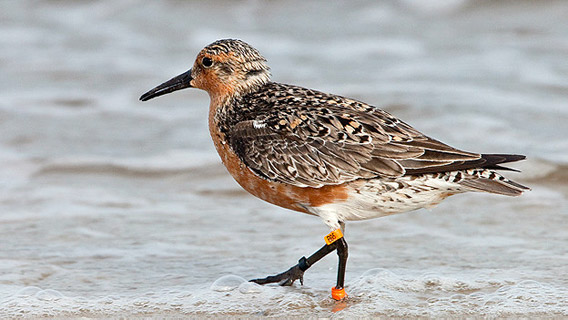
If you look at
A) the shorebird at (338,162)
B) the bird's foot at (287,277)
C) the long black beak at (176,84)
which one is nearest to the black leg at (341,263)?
the shorebird at (338,162)

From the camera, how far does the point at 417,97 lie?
38.4 ft

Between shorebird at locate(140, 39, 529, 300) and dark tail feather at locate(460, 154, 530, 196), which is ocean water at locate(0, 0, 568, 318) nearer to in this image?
shorebird at locate(140, 39, 529, 300)

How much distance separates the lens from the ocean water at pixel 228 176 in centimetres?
645

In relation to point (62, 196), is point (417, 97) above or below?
above

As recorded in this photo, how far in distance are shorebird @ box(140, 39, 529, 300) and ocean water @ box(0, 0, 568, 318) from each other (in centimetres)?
74

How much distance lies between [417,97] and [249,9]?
5.27m

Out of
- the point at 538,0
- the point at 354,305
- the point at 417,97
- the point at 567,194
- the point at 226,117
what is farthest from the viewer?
the point at 538,0

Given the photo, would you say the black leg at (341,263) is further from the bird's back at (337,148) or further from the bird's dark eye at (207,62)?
the bird's dark eye at (207,62)

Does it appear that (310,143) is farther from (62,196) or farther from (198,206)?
(62,196)

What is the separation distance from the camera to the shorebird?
5.98 metres

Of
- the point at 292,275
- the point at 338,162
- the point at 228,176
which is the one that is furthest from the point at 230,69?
the point at 228,176

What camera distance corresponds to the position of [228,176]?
9.81m

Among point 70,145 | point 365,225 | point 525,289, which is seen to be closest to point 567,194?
point 365,225

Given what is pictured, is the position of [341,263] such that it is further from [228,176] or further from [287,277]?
[228,176]
